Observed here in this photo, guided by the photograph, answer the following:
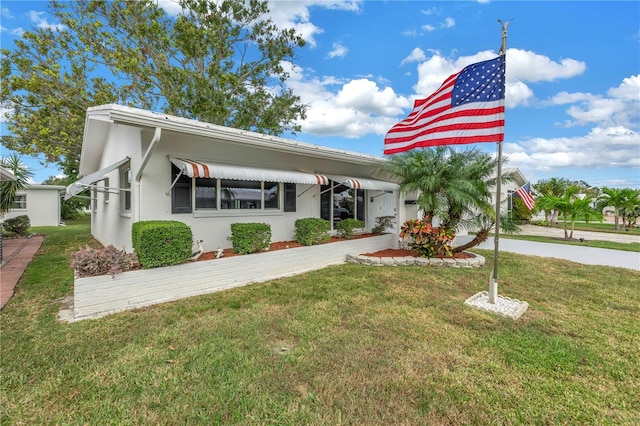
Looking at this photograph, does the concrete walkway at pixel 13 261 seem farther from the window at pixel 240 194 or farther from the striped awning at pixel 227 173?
the window at pixel 240 194

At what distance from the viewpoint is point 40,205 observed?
28938 millimetres

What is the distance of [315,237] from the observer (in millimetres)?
11133

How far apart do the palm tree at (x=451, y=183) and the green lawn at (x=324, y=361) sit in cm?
474

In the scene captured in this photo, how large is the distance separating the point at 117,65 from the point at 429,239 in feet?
71.4

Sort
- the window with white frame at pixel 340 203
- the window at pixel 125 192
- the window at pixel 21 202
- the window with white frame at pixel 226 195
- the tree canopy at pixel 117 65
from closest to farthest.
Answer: the window with white frame at pixel 226 195
the window at pixel 125 192
the window with white frame at pixel 340 203
the tree canopy at pixel 117 65
the window at pixel 21 202

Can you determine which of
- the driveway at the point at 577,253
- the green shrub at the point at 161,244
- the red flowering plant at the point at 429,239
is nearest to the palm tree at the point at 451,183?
the red flowering plant at the point at 429,239

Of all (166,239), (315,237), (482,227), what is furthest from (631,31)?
(166,239)

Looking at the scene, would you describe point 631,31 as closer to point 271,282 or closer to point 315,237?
point 315,237

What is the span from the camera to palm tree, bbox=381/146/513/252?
38.3 ft

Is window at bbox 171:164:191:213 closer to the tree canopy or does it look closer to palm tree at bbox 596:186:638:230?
the tree canopy

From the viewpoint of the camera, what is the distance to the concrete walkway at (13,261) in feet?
26.0

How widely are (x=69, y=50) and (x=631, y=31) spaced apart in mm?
31951

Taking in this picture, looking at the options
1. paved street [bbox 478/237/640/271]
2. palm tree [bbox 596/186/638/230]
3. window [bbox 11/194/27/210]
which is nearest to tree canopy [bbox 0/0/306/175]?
window [bbox 11/194/27/210]

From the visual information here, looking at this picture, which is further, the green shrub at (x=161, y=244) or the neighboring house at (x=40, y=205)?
the neighboring house at (x=40, y=205)
